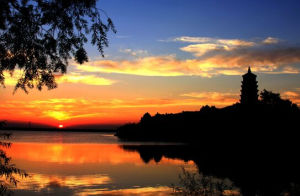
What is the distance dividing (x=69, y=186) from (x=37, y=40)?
25.8m

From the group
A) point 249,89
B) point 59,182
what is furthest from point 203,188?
point 249,89

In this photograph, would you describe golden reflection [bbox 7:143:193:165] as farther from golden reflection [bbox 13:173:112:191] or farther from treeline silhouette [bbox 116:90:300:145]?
treeline silhouette [bbox 116:90:300:145]

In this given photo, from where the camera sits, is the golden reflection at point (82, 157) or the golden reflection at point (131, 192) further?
the golden reflection at point (82, 157)

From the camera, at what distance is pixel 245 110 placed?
10844 cm

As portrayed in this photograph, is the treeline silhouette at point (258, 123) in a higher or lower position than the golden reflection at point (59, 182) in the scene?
higher

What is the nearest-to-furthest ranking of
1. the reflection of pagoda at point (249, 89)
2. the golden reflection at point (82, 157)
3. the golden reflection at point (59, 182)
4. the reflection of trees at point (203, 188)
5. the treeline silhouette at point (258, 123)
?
1. the reflection of trees at point (203, 188)
2. the golden reflection at point (59, 182)
3. the golden reflection at point (82, 157)
4. the treeline silhouette at point (258, 123)
5. the reflection of pagoda at point (249, 89)

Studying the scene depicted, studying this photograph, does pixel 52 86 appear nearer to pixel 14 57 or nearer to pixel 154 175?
pixel 14 57

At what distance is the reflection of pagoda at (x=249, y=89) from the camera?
372 feet

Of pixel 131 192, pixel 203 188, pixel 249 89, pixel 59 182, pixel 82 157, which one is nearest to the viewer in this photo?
pixel 203 188

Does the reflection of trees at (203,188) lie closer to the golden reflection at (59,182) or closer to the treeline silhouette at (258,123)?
the golden reflection at (59,182)

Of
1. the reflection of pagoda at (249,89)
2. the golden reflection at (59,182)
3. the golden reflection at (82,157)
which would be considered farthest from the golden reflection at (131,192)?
the reflection of pagoda at (249,89)

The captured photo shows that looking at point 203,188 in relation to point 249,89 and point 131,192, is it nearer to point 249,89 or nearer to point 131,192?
point 131,192

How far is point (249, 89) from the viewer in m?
117

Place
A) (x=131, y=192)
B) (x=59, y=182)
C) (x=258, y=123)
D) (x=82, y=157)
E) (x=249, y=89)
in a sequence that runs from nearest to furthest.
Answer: (x=131, y=192) < (x=59, y=182) < (x=82, y=157) < (x=258, y=123) < (x=249, y=89)
